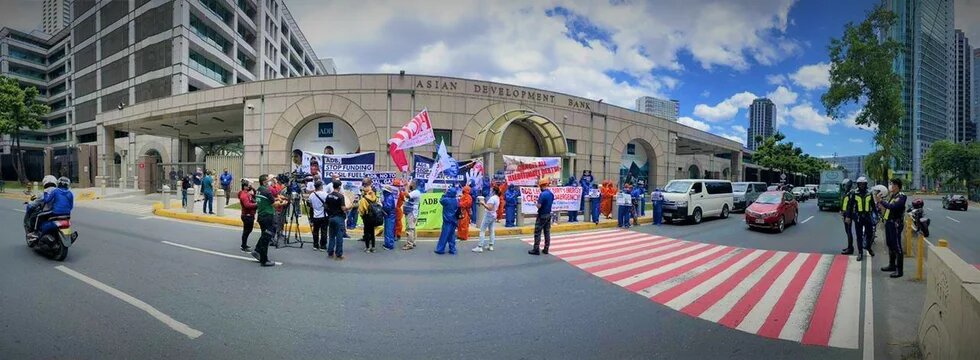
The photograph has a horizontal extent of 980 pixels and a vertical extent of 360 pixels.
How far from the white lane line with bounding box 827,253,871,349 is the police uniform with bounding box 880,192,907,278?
88 centimetres

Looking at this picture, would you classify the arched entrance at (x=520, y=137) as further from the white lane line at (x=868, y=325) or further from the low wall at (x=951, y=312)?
the low wall at (x=951, y=312)

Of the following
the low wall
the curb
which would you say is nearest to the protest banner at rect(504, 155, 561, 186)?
the curb

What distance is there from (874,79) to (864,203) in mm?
13880

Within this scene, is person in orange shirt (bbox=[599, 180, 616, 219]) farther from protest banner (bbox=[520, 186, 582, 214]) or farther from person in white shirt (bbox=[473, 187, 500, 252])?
person in white shirt (bbox=[473, 187, 500, 252])

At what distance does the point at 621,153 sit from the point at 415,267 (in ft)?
70.2

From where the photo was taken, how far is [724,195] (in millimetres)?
18312

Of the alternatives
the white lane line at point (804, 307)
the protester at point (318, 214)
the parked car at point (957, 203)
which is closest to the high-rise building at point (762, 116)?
the parked car at point (957, 203)

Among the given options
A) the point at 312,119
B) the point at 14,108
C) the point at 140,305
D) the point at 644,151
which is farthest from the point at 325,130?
the point at 14,108

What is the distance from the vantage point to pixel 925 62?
20.7m

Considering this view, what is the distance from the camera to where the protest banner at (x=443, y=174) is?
13789mm

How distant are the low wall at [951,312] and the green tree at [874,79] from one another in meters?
20.1

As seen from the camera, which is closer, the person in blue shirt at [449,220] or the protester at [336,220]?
the protester at [336,220]

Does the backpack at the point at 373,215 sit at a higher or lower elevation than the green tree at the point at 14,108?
lower

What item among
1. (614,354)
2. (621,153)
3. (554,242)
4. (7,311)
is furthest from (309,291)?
(621,153)
